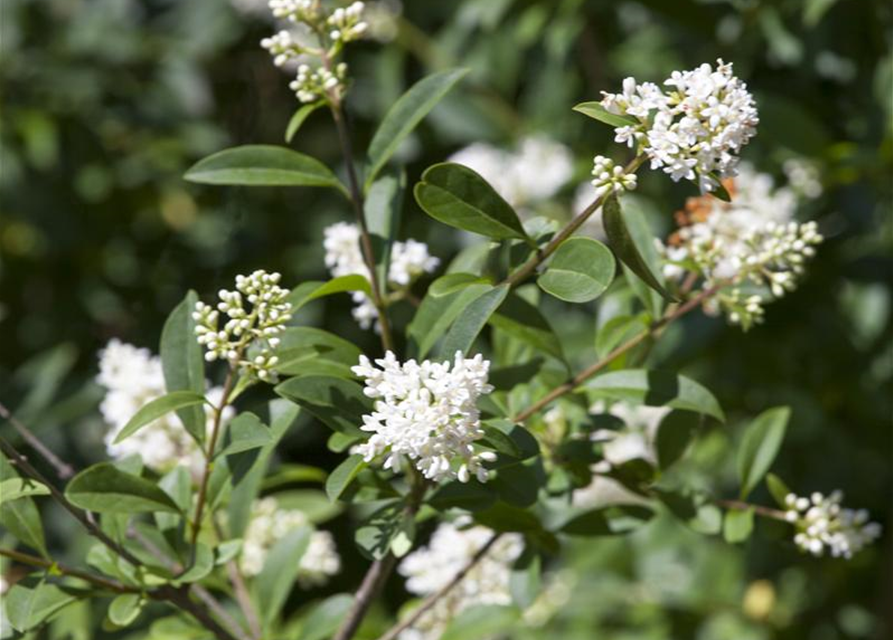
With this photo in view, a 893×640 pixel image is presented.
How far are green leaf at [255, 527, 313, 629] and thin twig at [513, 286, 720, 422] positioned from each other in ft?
1.17

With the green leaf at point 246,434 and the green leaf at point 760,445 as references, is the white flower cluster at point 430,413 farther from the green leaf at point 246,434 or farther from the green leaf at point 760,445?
the green leaf at point 760,445

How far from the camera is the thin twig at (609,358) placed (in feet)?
4.28

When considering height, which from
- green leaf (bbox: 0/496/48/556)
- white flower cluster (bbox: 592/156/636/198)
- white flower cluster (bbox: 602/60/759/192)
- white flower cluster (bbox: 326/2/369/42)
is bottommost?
green leaf (bbox: 0/496/48/556)

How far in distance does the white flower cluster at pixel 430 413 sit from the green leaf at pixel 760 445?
22.4 inches

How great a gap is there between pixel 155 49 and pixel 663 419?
6.43 feet

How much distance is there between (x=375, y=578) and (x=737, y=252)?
508 millimetres

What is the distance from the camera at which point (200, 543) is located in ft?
4.18

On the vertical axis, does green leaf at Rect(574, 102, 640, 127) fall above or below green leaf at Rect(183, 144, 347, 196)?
above

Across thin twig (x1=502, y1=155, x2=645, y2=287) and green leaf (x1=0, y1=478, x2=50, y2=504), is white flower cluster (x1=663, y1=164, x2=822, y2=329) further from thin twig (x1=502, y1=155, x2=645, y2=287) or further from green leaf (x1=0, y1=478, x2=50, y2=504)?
green leaf (x1=0, y1=478, x2=50, y2=504)

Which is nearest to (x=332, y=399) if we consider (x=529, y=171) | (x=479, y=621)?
(x=479, y=621)

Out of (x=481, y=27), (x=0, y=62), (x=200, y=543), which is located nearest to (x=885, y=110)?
(x=481, y=27)

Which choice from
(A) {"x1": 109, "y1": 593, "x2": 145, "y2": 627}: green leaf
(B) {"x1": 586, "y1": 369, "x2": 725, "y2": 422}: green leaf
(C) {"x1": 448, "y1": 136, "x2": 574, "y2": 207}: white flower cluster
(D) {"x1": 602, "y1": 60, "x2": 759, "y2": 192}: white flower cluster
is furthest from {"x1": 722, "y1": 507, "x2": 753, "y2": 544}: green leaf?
(C) {"x1": 448, "y1": 136, "x2": 574, "y2": 207}: white flower cluster

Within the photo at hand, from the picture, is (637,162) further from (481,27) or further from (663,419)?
(481,27)

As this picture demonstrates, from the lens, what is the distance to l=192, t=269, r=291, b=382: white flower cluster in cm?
111
